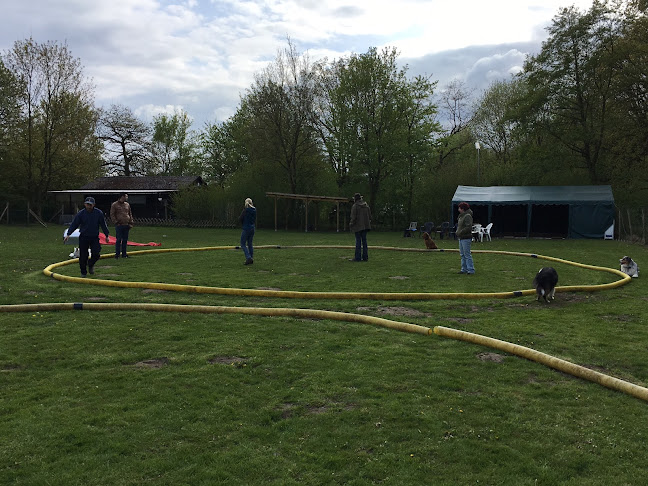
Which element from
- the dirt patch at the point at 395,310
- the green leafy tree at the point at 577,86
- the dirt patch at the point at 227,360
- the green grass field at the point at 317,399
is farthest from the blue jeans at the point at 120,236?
the green leafy tree at the point at 577,86

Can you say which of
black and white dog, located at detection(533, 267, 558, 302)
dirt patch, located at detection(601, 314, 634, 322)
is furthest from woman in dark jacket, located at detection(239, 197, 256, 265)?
dirt patch, located at detection(601, 314, 634, 322)

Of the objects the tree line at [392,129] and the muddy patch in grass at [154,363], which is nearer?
the muddy patch in grass at [154,363]

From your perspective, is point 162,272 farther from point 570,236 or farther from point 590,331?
point 570,236

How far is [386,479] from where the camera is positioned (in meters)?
2.95

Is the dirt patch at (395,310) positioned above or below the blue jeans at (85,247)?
below

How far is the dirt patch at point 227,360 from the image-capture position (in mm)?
5039

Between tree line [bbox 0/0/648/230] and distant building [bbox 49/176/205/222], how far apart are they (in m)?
2.17

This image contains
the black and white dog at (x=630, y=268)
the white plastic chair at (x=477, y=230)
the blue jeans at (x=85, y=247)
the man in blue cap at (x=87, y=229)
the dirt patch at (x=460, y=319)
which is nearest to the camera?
the dirt patch at (x=460, y=319)

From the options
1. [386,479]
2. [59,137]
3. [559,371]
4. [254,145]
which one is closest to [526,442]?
[386,479]

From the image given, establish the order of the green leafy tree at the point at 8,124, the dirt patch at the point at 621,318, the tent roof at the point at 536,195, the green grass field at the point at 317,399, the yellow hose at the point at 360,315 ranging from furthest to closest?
the green leafy tree at the point at 8,124 → the tent roof at the point at 536,195 → the dirt patch at the point at 621,318 → the yellow hose at the point at 360,315 → the green grass field at the point at 317,399

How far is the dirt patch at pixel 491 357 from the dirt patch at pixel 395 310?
1.92 metres

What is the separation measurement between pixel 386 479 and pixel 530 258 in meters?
13.7

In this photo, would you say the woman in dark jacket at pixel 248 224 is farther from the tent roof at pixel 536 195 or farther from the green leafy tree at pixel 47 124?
the green leafy tree at pixel 47 124

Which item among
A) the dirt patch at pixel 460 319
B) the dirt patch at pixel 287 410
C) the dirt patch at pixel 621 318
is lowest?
the dirt patch at pixel 287 410
